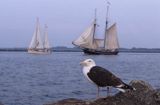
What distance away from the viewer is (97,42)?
102062 mm

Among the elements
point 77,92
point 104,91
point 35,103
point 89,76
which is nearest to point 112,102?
point 89,76

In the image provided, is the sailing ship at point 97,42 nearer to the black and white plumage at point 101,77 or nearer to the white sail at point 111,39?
the white sail at point 111,39

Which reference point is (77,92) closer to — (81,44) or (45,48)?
(81,44)

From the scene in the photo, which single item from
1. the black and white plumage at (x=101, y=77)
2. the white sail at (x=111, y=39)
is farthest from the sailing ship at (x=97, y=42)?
the black and white plumage at (x=101, y=77)

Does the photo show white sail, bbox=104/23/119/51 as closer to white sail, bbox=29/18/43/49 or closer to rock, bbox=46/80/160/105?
white sail, bbox=29/18/43/49

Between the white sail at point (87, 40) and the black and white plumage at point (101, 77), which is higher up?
the black and white plumage at point (101, 77)

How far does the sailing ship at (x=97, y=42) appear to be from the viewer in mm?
98375

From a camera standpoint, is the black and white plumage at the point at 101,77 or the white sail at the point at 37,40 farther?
the white sail at the point at 37,40

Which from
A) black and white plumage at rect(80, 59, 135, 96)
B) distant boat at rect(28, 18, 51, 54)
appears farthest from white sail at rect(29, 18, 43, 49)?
black and white plumage at rect(80, 59, 135, 96)

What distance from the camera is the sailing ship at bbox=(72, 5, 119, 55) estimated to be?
323ft

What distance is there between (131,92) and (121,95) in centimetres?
21

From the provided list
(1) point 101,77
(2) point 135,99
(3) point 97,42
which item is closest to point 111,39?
(3) point 97,42

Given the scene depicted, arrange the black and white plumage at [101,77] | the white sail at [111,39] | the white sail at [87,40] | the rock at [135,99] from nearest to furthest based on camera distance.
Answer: the rock at [135,99] < the black and white plumage at [101,77] < the white sail at [87,40] < the white sail at [111,39]

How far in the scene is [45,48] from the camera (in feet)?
346
